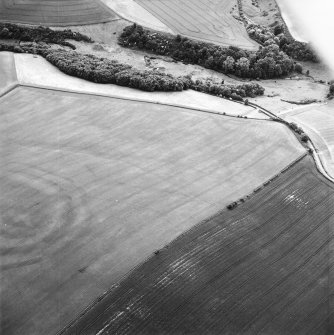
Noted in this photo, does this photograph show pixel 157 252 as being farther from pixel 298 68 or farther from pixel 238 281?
pixel 298 68

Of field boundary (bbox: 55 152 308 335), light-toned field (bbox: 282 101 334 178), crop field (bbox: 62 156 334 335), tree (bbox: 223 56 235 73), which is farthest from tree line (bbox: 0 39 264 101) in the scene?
Result: crop field (bbox: 62 156 334 335)

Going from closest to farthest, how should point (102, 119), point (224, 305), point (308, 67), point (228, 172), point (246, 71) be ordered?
point (224, 305) → point (228, 172) → point (102, 119) → point (246, 71) → point (308, 67)

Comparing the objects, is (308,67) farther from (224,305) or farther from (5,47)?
(224,305)

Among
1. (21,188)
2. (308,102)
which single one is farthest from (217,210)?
(308,102)

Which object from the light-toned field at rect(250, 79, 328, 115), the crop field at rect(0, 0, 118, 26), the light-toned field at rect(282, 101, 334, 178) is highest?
the crop field at rect(0, 0, 118, 26)

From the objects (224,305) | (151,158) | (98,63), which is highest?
(98,63)

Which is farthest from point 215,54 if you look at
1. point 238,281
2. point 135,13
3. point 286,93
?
point 238,281

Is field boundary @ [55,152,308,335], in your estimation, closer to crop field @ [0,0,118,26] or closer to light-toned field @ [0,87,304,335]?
light-toned field @ [0,87,304,335]
